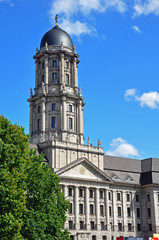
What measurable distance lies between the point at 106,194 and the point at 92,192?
3629mm

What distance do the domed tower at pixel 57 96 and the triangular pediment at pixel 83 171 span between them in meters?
2.41

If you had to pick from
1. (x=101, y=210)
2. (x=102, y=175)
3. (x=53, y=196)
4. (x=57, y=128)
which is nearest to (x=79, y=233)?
(x=101, y=210)

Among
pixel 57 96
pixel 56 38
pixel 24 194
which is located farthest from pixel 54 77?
pixel 24 194

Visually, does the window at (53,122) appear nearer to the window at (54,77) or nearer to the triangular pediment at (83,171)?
the window at (54,77)

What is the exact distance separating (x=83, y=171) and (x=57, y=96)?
20.3m

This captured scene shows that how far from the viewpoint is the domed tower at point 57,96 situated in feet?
302

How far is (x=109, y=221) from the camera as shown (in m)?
87.1

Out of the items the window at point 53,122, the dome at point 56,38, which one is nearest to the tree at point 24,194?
the window at point 53,122

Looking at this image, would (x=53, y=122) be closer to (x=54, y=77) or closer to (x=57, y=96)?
(x=57, y=96)

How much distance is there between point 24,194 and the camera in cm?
4322

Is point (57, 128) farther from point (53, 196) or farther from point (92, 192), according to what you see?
point (53, 196)

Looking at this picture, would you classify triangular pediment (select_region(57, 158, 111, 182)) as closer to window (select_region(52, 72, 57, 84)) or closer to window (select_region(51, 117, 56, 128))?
window (select_region(51, 117, 56, 128))

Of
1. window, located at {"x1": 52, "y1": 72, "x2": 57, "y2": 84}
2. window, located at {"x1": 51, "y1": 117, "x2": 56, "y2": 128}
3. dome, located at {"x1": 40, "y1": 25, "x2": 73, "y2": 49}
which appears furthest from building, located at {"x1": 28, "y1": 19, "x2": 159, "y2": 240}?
window, located at {"x1": 52, "y1": 72, "x2": 57, "y2": 84}

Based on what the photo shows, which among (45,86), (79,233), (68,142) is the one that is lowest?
(79,233)
